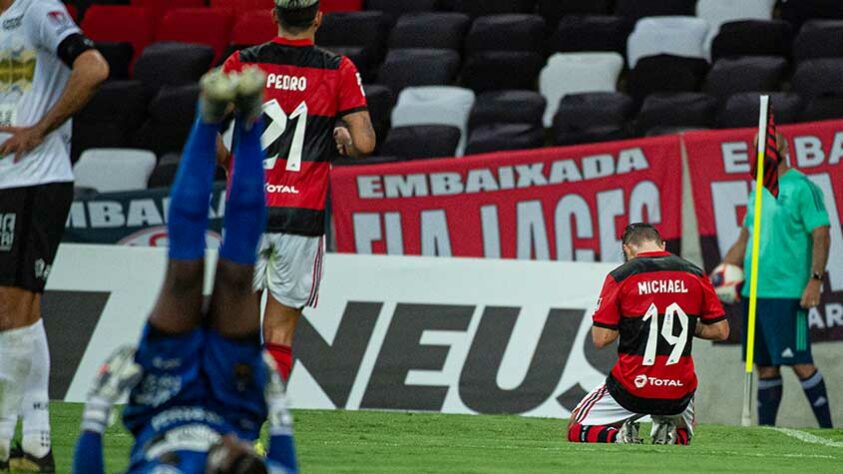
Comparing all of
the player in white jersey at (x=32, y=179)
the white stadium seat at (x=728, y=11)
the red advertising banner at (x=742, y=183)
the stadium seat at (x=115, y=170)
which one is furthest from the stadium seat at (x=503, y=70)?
the player in white jersey at (x=32, y=179)

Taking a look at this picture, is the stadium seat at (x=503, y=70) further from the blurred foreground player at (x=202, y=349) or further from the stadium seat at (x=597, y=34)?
the blurred foreground player at (x=202, y=349)

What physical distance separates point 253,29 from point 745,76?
190 inches

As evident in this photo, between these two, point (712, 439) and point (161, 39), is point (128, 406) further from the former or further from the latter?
point (161, 39)

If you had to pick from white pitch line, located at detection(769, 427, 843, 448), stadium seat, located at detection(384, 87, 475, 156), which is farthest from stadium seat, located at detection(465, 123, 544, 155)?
white pitch line, located at detection(769, 427, 843, 448)

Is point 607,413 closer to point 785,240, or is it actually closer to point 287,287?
point 287,287

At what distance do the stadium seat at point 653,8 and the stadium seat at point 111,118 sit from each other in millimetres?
4604

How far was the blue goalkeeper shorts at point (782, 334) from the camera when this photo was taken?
424 inches

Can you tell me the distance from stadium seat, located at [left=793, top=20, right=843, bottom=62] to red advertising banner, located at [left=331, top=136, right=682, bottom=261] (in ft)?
8.75

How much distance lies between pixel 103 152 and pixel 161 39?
8.81 feet

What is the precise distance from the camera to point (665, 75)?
44.6 feet

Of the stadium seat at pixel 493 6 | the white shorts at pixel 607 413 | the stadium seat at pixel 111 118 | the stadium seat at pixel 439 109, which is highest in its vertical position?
the white shorts at pixel 607 413

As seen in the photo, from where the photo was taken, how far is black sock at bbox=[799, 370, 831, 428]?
1070 centimetres

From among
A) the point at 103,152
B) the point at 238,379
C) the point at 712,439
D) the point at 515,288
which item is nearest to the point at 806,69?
the point at 515,288

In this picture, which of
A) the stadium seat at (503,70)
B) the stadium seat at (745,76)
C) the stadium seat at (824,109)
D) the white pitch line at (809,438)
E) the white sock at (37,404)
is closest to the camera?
the white sock at (37,404)
